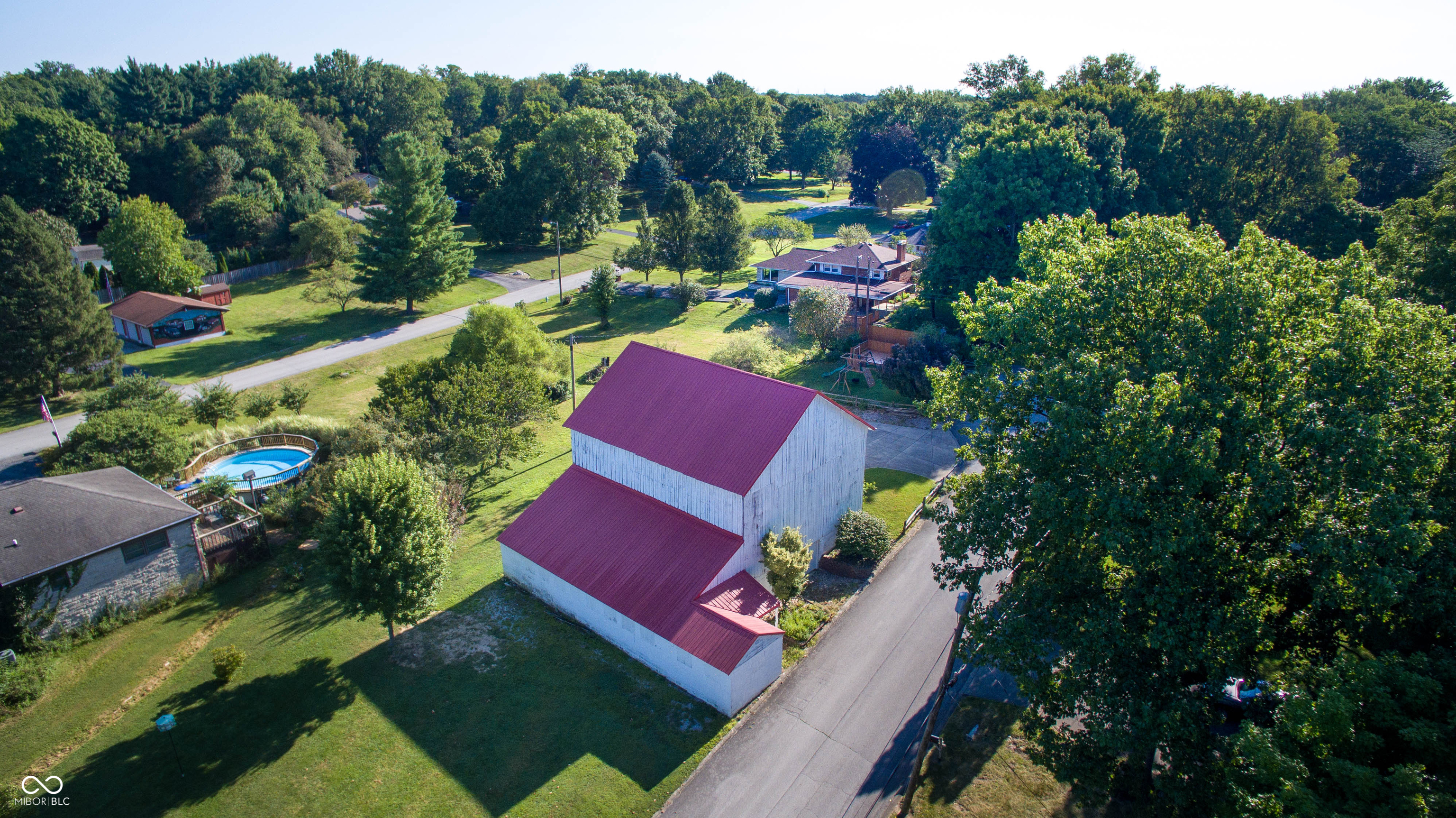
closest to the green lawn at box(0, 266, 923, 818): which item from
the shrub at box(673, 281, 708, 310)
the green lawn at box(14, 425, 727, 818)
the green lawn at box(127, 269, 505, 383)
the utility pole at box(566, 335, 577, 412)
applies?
the green lawn at box(14, 425, 727, 818)

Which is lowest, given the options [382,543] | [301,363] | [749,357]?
[301,363]

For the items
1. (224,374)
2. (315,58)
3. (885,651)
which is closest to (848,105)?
(315,58)

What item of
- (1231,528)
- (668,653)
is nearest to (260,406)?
(668,653)

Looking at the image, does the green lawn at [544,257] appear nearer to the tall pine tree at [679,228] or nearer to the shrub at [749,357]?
the tall pine tree at [679,228]

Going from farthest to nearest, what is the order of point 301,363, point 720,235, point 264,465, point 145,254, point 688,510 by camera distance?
point 720,235
point 145,254
point 301,363
point 264,465
point 688,510

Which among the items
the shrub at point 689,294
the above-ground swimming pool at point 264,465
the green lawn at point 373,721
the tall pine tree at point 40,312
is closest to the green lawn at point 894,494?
the green lawn at point 373,721

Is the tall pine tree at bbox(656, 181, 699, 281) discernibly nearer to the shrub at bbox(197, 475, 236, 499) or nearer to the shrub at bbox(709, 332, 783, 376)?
the shrub at bbox(709, 332, 783, 376)

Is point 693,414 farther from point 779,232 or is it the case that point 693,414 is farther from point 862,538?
point 779,232
